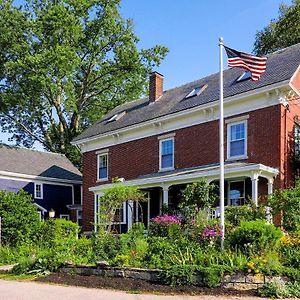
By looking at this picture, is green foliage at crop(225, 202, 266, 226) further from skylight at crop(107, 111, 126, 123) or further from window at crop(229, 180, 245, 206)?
skylight at crop(107, 111, 126, 123)

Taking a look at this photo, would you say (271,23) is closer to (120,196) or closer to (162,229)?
(120,196)

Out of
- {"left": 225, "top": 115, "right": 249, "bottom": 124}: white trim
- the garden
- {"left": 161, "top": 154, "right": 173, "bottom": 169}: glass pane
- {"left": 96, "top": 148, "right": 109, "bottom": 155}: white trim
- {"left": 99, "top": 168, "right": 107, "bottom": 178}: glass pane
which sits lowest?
the garden

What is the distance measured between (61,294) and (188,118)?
1386 centimetres

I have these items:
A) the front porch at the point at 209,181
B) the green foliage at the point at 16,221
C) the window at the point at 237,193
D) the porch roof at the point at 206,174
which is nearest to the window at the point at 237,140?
the porch roof at the point at 206,174

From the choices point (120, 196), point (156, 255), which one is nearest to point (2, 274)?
point (156, 255)

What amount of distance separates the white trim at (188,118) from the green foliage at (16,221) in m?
8.25

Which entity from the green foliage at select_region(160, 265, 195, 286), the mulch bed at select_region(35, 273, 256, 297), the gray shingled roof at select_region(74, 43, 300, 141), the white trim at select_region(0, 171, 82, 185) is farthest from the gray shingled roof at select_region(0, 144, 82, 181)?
the green foliage at select_region(160, 265, 195, 286)

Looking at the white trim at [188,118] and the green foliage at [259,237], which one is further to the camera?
the white trim at [188,118]

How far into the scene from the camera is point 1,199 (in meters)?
19.3

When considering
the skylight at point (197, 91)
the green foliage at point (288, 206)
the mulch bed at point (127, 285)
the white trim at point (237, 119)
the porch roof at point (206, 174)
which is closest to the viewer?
the mulch bed at point (127, 285)

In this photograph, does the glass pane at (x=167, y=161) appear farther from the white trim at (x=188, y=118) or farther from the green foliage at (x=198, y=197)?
the green foliage at (x=198, y=197)

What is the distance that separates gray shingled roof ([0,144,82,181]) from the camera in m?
33.8

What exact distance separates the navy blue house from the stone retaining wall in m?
20.6

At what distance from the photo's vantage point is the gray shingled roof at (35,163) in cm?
3384
